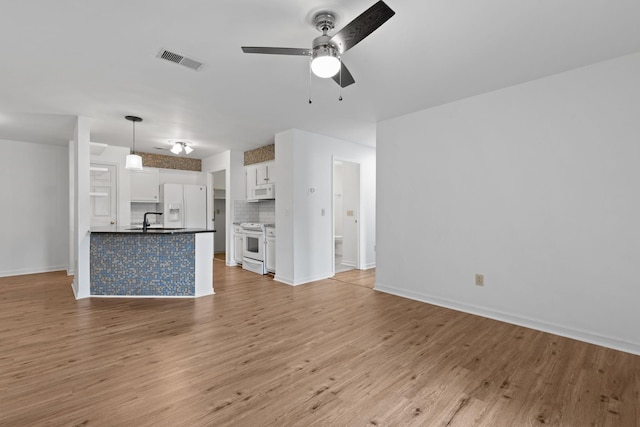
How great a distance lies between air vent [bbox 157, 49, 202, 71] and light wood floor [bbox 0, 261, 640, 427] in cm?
246

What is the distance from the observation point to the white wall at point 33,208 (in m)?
5.48

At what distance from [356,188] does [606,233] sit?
379cm

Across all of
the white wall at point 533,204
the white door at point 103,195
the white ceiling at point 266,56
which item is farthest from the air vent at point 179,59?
the white door at point 103,195

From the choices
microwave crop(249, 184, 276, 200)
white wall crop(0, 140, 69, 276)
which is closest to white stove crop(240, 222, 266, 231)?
microwave crop(249, 184, 276, 200)

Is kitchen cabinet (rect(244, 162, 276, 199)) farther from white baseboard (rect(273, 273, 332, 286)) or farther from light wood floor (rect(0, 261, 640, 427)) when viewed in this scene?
light wood floor (rect(0, 261, 640, 427))

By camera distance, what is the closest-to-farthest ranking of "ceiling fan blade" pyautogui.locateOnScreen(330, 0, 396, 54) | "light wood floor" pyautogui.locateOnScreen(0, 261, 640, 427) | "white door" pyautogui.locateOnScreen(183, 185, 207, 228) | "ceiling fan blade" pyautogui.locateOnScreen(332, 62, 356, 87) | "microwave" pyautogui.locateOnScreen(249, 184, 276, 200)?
1. "ceiling fan blade" pyautogui.locateOnScreen(330, 0, 396, 54)
2. "light wood floor" pyautogui.locateOnScreen(0, 261, 640, 427)
3. "ceiling fan blade" pyautogui.locateOnScreen(332, 62, 356, 87)
4. "microwave" pyautogui.locateOnScreen(249, 184, 276, 200)
5. "white door" pyautogui.locateOnScreen(183, 185, 207, 228)

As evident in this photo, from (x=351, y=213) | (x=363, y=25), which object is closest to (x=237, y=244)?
(x=351, y=213)

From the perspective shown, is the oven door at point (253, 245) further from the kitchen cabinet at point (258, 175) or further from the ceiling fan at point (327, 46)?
the ceiling fan at point (327, 46)

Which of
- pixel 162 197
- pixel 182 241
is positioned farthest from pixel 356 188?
pixel 162 197

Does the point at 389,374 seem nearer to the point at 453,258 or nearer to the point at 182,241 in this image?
the point at 453,258

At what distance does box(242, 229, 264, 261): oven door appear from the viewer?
5645 mm

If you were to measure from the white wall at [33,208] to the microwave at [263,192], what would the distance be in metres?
3.63

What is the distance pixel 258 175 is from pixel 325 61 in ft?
14.4

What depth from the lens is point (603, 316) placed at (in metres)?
2.69
